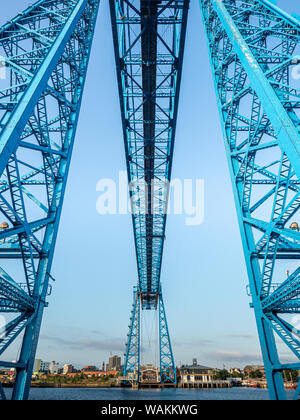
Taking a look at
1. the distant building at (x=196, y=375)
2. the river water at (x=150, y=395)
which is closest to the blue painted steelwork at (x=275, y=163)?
the river water at (x=150, y=395)

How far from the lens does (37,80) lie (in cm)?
748

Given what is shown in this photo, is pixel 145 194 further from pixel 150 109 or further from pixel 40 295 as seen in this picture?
pixel 40 295

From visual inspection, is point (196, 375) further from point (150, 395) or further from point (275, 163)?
point (275, 163)

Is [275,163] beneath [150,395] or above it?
above

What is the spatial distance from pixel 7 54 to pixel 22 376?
35.8 ft

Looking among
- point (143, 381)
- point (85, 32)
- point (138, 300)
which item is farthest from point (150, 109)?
point (143, 381)

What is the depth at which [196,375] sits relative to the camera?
85.7 metres

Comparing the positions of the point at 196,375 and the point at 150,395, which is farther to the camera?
the point at 196,375

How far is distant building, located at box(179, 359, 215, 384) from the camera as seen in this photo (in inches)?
3201

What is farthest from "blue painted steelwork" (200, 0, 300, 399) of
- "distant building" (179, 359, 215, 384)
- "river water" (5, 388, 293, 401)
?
"distant building" (179, 359, 215, 384)

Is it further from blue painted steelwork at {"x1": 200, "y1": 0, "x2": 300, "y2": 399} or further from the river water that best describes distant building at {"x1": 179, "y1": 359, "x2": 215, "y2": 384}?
blue painted steelwork at {"x1": 200, "y1": 0, "x2": 300, "y2": 399}

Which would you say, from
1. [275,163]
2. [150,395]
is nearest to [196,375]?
[150,395]

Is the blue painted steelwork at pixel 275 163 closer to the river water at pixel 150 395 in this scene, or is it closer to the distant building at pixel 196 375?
the river water at pixel 150 395
